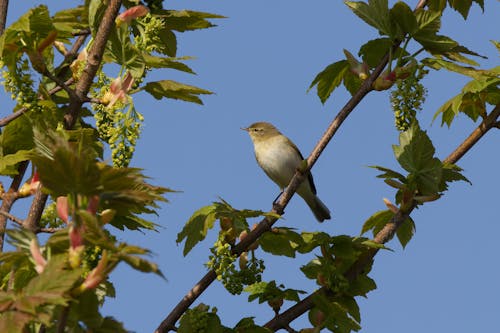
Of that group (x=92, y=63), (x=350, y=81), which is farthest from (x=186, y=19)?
(x=350, y=81)

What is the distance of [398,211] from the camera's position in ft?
19.1

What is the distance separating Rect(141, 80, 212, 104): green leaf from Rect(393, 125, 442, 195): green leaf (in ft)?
4.41

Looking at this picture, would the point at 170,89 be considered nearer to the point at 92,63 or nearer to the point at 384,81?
the point at 92,63

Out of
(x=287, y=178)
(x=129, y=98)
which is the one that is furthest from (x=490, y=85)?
(x=287, y=178)

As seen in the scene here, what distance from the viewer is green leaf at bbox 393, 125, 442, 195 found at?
214 inches

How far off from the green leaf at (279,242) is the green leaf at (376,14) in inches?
59.1

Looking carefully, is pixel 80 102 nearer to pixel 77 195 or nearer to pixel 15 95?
pixel 15 95

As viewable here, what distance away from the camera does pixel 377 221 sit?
20.2 feet

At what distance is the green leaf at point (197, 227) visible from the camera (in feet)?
17.6

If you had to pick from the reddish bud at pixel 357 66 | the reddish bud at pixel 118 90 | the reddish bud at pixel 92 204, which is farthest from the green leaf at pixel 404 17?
the reddish bud at pixel 92 204

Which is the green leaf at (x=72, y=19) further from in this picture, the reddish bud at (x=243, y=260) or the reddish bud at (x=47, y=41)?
the reddish bud at (x=243, y=260)

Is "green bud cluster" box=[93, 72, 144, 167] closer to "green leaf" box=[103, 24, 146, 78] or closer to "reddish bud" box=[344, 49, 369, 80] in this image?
"green leaf" box=[103, 24, 146, 78]

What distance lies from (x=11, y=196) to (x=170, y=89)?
1.30 metres

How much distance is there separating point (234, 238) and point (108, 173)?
2.12 meters
